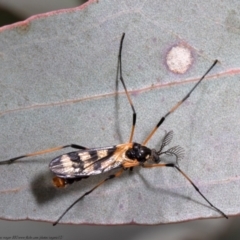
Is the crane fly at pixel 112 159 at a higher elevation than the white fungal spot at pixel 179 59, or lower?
lower

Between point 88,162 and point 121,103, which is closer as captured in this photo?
point 121,103

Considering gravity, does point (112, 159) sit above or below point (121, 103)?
below

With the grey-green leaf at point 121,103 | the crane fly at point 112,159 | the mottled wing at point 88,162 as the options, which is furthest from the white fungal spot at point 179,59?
the mottled wing at point 88,162

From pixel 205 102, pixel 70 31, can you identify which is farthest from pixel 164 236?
pixel 70 31

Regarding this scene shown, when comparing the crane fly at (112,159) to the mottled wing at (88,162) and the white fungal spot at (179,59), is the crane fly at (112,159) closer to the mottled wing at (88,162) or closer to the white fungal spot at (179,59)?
the mottled wing at (88,162)

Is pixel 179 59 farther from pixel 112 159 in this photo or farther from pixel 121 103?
pixel 112 159

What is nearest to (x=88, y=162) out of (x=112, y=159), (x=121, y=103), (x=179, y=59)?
(x=112, y=159)

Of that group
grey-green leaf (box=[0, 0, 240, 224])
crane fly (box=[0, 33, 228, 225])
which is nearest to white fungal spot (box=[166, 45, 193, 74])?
grey-green leaf (box=[0, 0, 240, 224])

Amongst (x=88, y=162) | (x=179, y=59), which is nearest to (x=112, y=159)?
(x=88, y=162)

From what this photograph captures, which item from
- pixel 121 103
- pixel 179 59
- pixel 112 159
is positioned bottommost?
pixel 112 159

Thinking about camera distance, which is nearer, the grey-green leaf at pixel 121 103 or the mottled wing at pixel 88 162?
the grey-green leaf at pixel 121 103
